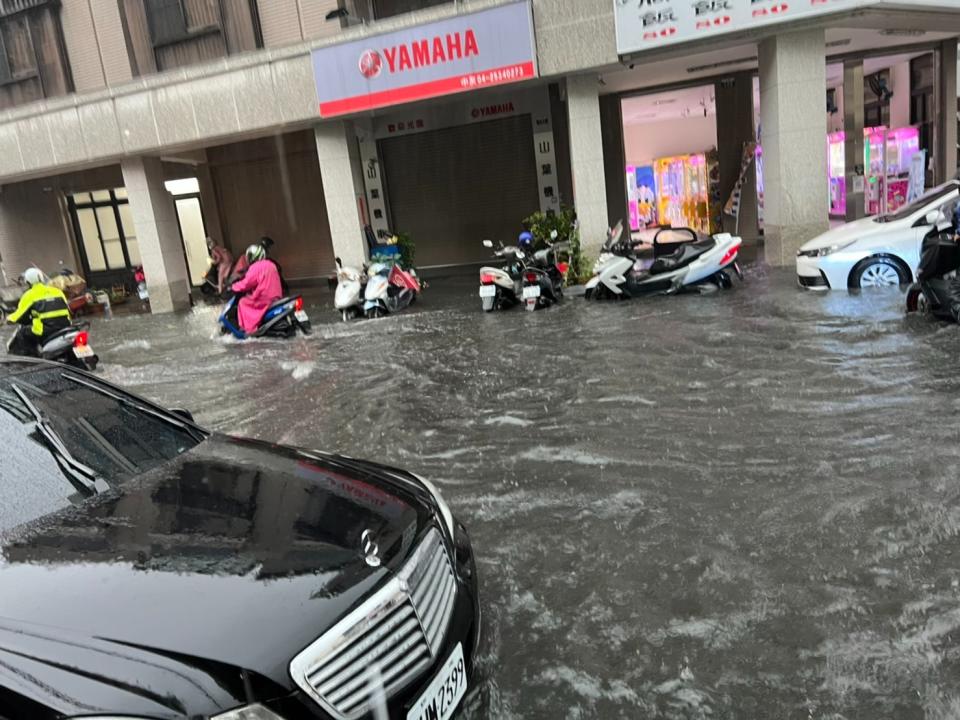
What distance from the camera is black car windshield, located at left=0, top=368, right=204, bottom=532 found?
2637 mm

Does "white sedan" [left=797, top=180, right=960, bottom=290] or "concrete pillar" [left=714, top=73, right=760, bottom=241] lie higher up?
"concrete pillar" [left=714, top=73, right=760, bottom=241]

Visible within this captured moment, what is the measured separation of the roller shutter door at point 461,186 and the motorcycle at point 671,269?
22.8 feet

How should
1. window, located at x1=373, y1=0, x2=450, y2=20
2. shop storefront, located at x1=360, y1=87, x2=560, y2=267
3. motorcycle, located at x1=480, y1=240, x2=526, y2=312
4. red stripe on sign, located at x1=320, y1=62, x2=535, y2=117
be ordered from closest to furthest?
1. motorcycle, located at x1=480, y1=240, x2=526, y2=312
2. red stripe on sign, located at x1=320, y1=62, x2=535, y2=117
3. window, located at x1=373, y1=0, x2=450, y2=20
4. shop storefront, located at x1=360, y1=87, x2=560, y2=267

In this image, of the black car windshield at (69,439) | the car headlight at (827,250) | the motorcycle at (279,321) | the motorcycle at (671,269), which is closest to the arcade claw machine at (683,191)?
the motorcycle at (671,269)

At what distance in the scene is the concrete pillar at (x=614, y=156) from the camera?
18.0 metres

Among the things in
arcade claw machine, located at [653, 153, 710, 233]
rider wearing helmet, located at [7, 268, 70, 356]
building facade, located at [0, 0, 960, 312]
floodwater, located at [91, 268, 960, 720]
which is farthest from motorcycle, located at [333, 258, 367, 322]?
arcade claw machine, located at [653, 153, 710, 233]

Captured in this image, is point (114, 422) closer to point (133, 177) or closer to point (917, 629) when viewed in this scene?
point (917, 629)

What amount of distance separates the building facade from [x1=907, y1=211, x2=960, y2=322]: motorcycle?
4897 mm

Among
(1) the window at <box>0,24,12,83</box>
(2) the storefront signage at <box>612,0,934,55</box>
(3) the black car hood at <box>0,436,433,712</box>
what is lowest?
(3) the black car hood at <box>0,436,433,712</box>

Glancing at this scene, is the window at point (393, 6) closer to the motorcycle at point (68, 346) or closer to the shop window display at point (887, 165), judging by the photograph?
the motorcycle at point (68, 346)

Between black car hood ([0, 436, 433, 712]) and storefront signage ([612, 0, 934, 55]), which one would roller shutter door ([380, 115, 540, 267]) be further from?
black car hood ([0, 436, 433, 712])

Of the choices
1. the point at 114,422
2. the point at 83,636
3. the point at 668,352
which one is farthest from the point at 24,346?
the point at 83,636

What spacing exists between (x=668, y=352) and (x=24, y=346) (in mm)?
8026

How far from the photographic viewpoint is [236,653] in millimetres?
1868
